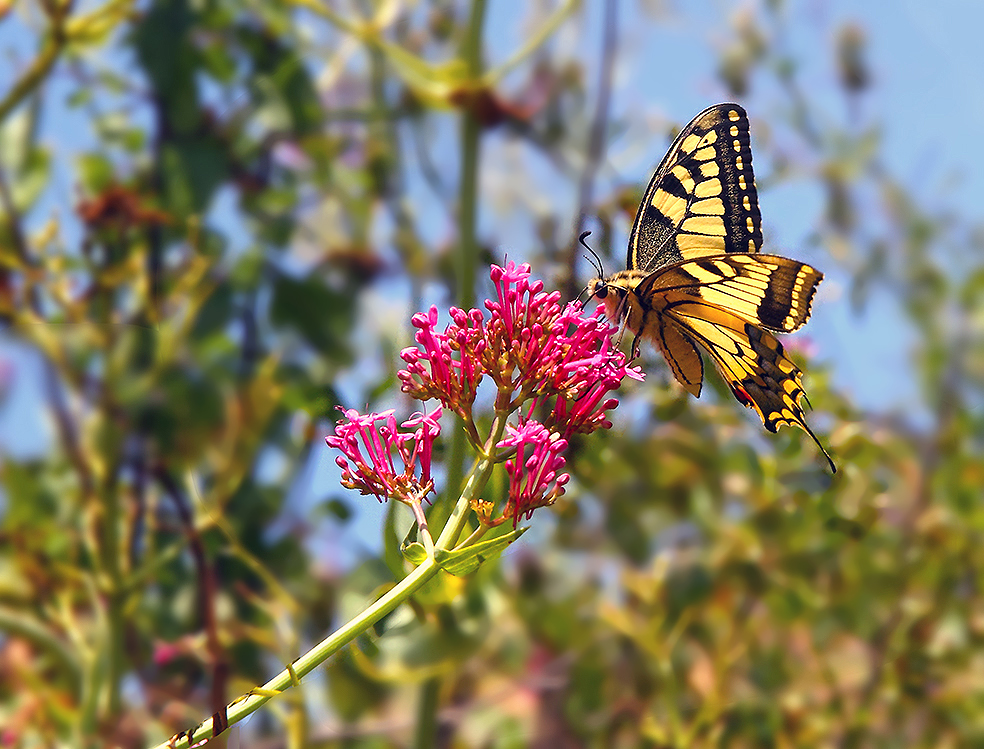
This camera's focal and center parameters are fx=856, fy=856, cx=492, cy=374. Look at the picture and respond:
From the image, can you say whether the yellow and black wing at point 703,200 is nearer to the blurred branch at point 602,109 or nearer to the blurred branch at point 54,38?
the blurred branch at point 602,109

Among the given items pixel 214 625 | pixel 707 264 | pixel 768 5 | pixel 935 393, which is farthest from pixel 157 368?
pixel 935 393

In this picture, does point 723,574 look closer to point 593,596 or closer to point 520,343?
point 593,596

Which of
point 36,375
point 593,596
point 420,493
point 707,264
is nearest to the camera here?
point 420,493

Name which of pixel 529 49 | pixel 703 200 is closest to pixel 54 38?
pixel 529 49

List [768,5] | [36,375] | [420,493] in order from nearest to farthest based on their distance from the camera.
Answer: [420,493] < [36,375] < [768,5]

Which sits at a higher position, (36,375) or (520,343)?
(36,375)

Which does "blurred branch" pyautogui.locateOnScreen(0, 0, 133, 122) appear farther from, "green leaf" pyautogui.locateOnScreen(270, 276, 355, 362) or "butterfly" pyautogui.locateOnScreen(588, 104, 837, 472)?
"butterfly" pyautogui.locateOnScreen(588, 104, 837, 472)

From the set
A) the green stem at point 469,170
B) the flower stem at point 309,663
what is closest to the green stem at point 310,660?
the flower stem at point 309,663

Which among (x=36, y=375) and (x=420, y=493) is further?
(x=36, y=375)
